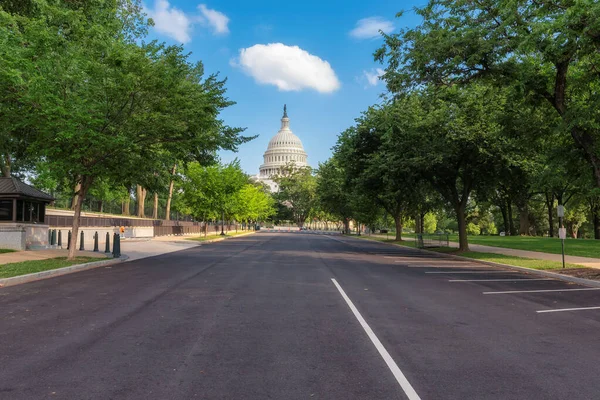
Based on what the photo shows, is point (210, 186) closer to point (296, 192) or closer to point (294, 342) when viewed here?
point (294, 342)

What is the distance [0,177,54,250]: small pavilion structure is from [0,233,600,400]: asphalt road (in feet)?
40.4

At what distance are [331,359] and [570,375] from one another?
2.58 metres

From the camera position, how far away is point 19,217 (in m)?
22.8

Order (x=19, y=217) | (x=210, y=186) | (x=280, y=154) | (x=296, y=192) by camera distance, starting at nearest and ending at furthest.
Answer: (x=19, y=217) → (x=210, y=186) → (x=296, y=192) → (x=280, y=154)

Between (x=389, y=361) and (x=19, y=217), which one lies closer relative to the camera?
(x=389, y=361)

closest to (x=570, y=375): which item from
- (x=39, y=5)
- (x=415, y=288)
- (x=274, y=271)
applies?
(x=415, y=288)

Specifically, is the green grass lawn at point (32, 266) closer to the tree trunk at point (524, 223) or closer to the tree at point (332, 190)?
the tree at point (332, 190)

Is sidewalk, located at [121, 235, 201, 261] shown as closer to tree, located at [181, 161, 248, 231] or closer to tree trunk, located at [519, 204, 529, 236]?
tree, located at [181, 161, 248, 231]

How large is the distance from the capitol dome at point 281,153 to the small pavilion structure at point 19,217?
14366cm

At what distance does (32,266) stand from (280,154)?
158543mm

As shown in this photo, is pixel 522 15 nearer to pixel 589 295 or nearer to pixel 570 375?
pixel 589 295

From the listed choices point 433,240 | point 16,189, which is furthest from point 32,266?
point 433,240

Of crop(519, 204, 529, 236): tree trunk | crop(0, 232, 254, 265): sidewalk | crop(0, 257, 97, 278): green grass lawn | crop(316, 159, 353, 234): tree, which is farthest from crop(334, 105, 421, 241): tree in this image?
crop(519, 204, 529, 236): tree trunk

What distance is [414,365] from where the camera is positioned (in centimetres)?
523
